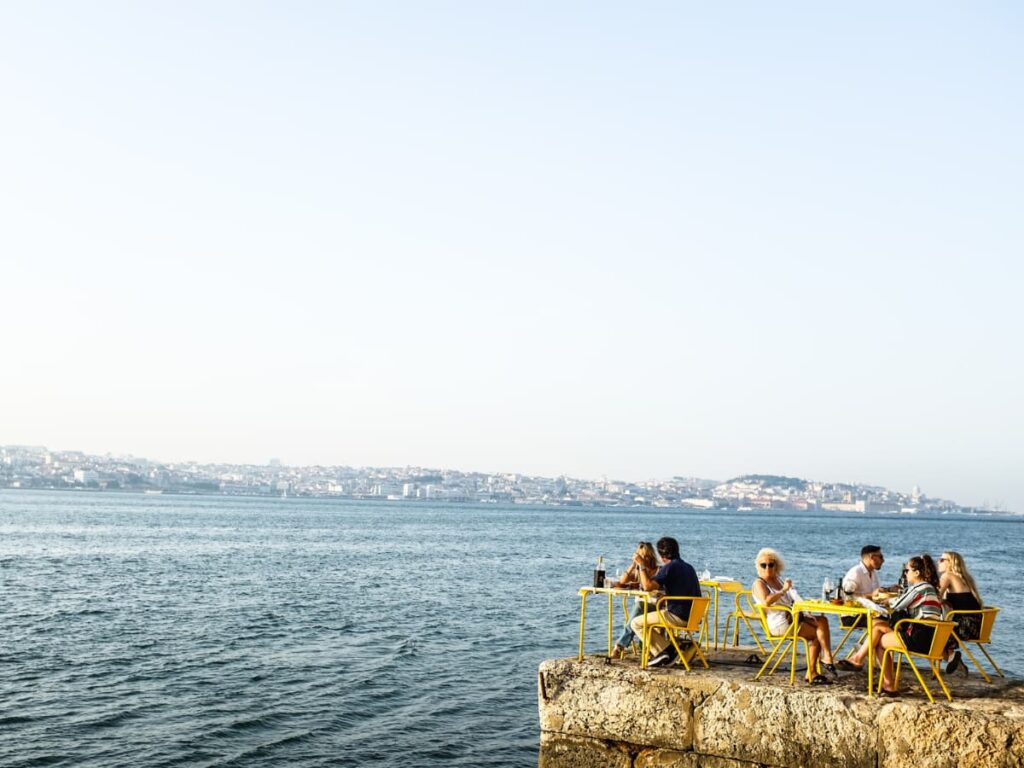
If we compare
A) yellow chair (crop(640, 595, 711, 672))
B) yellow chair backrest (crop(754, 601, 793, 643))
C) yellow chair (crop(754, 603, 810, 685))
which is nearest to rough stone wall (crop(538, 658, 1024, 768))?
yellow chair (crop(754, 603, 810, 685))

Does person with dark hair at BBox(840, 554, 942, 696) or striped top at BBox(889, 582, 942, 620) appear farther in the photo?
striped top at BBox(889, 582, 942, 620)

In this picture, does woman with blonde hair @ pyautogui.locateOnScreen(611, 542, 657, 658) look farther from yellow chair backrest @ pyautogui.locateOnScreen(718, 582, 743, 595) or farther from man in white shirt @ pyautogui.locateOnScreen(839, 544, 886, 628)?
man in white shirt @ pyautogui.locateOnScreen(839, 544, 886, 628)

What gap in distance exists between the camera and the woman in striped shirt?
1006 cm

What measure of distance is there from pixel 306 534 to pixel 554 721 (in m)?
84.7

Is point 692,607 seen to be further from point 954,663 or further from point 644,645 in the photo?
point 954,663

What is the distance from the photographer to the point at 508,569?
52750mm

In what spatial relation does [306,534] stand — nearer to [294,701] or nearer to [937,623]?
[294,701]

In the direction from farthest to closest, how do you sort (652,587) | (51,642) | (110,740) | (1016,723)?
1. (51,642)
2. (110,740)
3. (652,587)
4. (1016,723)

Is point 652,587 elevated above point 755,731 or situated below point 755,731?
above

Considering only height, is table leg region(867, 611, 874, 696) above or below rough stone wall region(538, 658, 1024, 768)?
above

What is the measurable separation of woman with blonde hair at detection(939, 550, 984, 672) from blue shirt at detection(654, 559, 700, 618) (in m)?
2.77

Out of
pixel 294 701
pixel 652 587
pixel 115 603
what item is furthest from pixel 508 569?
pixel 652 587

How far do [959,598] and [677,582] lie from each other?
3189 millimetres

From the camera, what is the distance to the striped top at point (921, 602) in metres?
10.3
